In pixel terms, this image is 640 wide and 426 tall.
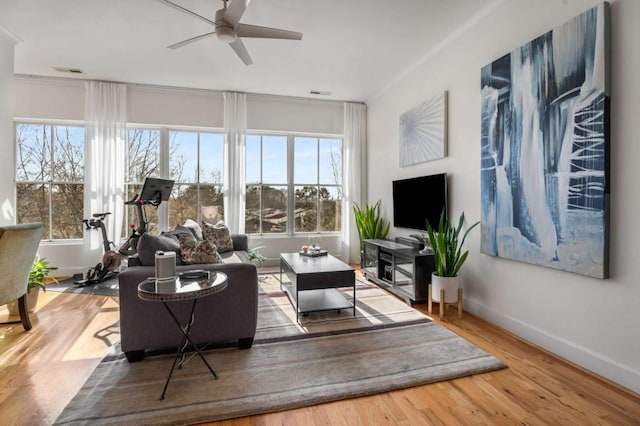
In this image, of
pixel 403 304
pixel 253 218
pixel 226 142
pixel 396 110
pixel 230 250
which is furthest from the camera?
pixel 253 218

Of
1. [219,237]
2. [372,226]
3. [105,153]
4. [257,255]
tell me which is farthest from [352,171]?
[105,153]

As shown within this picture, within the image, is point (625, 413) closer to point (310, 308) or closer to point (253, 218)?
point (310, 308)

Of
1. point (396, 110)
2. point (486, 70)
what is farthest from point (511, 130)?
point (396, 110)

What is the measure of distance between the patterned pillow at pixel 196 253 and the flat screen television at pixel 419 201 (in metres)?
2.44

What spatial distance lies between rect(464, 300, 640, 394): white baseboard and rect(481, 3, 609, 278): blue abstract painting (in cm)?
54

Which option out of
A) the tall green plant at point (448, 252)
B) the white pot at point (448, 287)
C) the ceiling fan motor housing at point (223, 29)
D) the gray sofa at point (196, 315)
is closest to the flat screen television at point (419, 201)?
the tall green plant at point (448, 252)

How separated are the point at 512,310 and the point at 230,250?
315 cm

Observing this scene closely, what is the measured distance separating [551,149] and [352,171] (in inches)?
141

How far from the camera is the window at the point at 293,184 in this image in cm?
556

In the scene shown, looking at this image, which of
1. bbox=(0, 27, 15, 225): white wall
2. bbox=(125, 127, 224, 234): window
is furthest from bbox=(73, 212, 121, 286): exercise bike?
bbox=(0, 27, 15, 225): white wall

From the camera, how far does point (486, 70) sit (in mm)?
2953

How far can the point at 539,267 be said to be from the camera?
2500 millimetres

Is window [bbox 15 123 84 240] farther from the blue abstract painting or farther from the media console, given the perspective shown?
the blue abstract painting

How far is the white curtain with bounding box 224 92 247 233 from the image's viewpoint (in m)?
5.20
